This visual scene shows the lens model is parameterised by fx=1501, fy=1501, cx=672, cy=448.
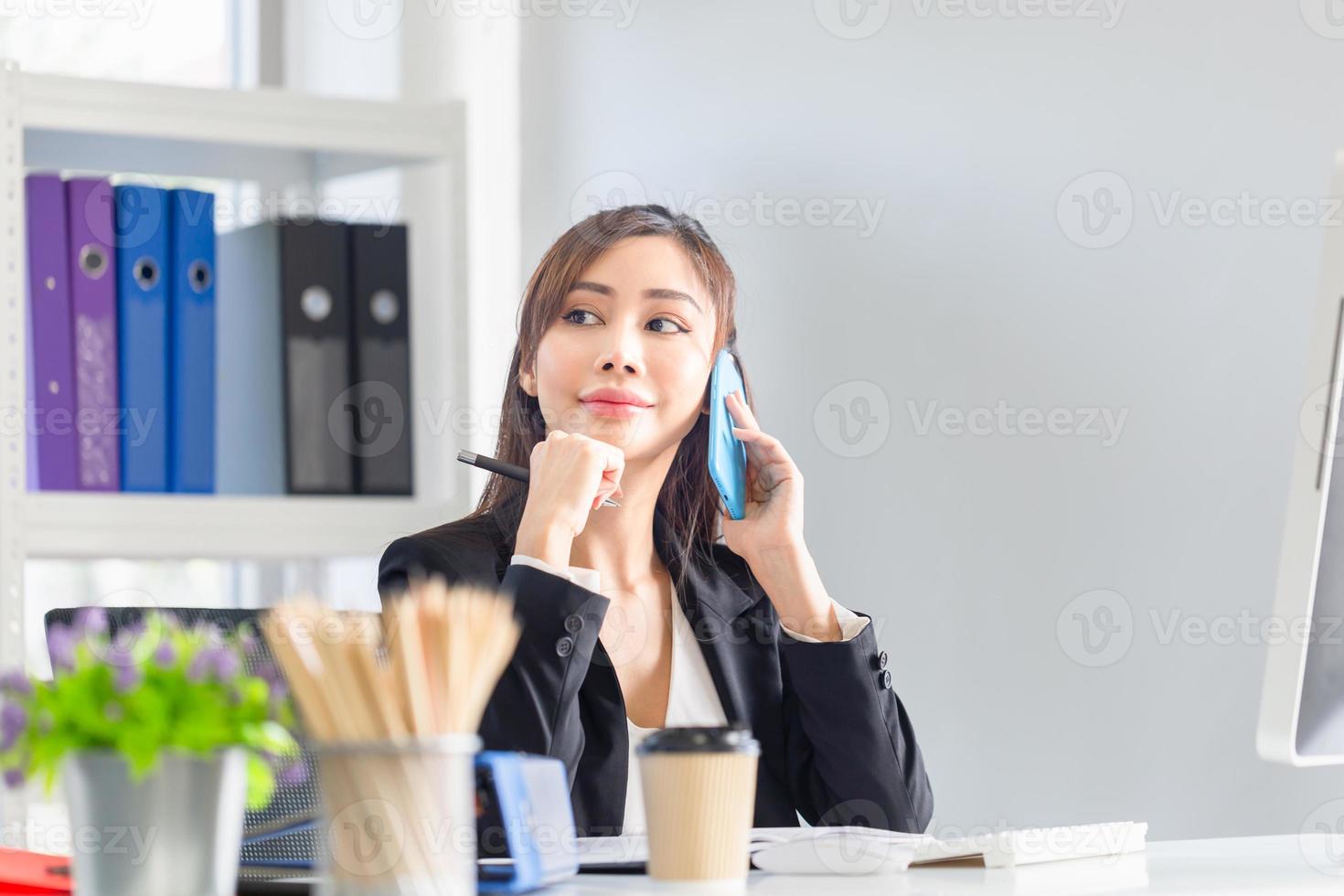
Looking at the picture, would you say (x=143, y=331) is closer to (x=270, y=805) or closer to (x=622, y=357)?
(x=622, y=357)

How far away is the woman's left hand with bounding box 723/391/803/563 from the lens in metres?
1.69

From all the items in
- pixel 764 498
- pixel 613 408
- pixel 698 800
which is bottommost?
pixel 698 800

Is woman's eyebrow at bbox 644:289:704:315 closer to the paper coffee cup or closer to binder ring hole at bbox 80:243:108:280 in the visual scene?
binder ring hole at bbox 80:243:108:280

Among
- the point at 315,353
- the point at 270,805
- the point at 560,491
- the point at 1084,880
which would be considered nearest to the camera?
the point at 1084,880

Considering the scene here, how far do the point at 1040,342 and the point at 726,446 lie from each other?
45cm

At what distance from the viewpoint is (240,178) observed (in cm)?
231

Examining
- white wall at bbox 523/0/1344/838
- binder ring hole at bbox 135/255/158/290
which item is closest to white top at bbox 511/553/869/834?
white wall at bbox 523/0/1344/838

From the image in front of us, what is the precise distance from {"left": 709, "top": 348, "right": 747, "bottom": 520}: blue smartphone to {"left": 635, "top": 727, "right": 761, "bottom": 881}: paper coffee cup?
80 cm

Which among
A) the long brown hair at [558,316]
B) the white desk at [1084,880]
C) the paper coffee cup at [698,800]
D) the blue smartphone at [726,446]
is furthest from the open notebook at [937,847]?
the long brown hair at [558,316]

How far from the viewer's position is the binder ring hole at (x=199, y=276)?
1.99 m

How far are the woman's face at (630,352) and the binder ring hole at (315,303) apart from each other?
0.47m

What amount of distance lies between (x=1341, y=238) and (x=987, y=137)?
3.06 feet

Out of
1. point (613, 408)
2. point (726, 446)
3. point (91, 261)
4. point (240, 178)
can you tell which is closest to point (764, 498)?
point (726, 446)

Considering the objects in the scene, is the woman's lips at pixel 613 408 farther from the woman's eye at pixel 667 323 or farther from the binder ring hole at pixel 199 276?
the binder ring hole at pixel 199 276
